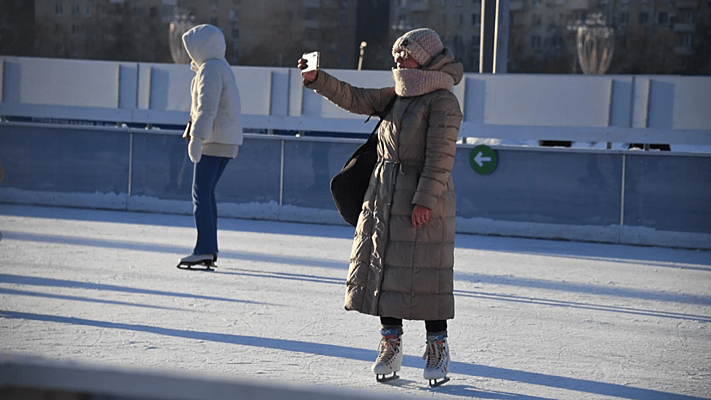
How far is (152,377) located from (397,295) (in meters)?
3.14

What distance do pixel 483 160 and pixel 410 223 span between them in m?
6.65

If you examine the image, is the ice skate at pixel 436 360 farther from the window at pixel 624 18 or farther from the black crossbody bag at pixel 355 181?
the window at pixel 624 18

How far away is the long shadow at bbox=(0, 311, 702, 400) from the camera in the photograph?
13.8ft

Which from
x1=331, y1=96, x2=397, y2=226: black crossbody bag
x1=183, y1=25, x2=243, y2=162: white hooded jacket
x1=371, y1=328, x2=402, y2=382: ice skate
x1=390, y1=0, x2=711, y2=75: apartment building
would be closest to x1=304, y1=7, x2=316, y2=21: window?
x1=390, y1=0, x2=711, y2=75: apartment building

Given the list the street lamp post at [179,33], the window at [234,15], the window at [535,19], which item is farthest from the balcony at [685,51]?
the street lamp post at [179,33]

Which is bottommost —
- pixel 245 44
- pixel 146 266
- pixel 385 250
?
pixel 146 266

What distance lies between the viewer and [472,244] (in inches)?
391

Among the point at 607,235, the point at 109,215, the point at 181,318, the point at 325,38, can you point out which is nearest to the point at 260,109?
the point at 109,215

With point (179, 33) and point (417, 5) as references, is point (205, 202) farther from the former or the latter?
point (179, 33)

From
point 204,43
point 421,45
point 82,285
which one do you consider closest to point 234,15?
point 204,43

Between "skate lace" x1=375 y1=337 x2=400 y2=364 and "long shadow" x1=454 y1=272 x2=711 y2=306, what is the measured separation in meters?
3.13

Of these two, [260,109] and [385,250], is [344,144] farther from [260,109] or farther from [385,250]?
[385,250]

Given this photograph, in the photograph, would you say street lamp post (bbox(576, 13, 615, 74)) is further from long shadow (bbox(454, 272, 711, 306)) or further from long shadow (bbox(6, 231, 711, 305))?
long shadow (bbox(454, 272, 711, 306))

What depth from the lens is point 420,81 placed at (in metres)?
4.30
